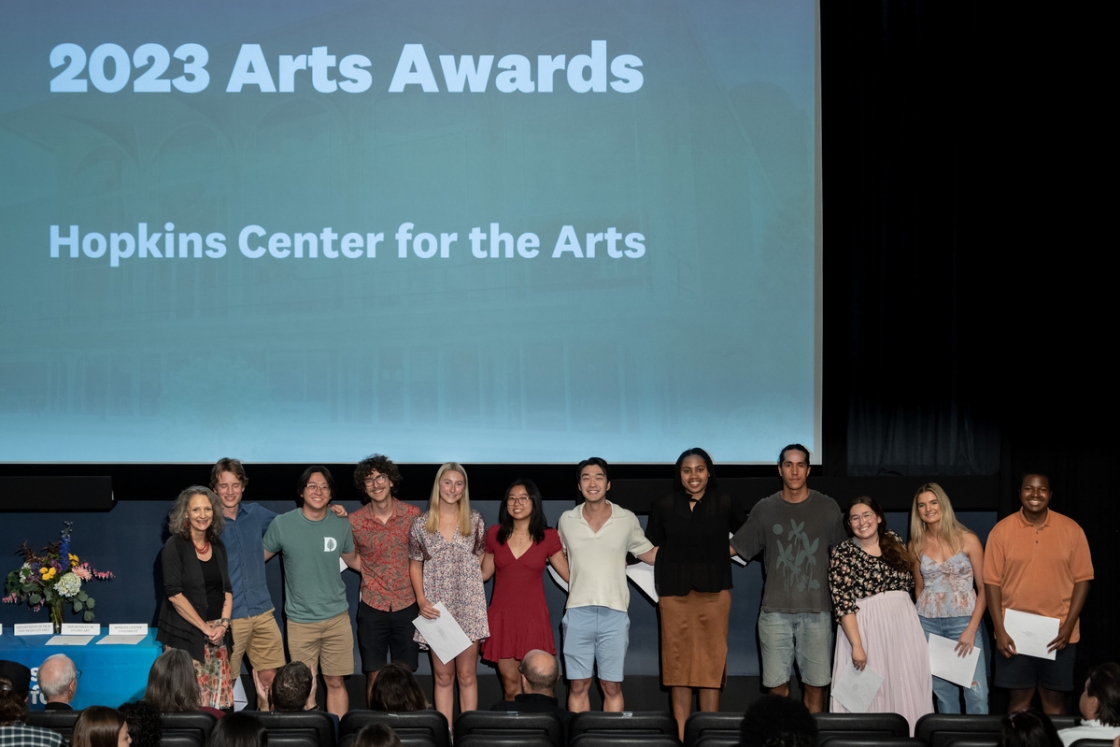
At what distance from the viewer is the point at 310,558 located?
577cm

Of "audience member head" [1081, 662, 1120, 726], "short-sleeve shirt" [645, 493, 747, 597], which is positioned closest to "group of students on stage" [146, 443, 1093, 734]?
"short-sleeve shirt" [645, 493, 747, 597]

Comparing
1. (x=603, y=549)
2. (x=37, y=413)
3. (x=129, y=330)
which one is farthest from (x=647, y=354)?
(x=37, y=413)

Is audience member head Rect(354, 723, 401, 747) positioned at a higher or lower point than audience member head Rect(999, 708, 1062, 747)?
higher

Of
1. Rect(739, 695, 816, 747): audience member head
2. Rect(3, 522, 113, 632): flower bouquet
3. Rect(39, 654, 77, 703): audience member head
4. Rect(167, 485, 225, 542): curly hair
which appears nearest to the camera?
Rect(739, 695, 816, 747): audience member head

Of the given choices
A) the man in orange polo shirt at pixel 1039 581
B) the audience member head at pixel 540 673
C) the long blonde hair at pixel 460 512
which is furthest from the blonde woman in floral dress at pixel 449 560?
the man in orange polo shirt at pixel 1039 581

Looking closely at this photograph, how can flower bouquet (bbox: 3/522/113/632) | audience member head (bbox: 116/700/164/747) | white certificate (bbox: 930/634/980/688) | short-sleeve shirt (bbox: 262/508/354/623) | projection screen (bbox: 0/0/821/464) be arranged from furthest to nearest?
1. projection screen (bbox: 0/0/821/464)
2. flower bouquet (bbox: 3/522/113/632)
3. short-sleeve shirt (bbox: 262/508/354/623)
4. white certificate (bbox: 930/634/980/688)
5. audience member head (bbox: 116/700/164/747)

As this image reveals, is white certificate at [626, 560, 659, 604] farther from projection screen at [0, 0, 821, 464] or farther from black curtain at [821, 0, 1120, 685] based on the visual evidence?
black curtain at [821, 0, 1120, 685]

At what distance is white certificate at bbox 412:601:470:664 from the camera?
225 inches

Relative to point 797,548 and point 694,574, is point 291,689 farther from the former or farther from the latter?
point 797,548

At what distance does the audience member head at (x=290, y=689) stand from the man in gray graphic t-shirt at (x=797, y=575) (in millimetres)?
2446

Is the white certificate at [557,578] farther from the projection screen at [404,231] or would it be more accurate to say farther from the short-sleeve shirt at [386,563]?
the short-sleeve shirt at [386,563]

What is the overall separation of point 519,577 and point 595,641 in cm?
50

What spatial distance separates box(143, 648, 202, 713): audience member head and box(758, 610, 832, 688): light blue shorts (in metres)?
2.74

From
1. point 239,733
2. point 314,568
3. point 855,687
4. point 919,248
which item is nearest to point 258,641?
point 314,568
